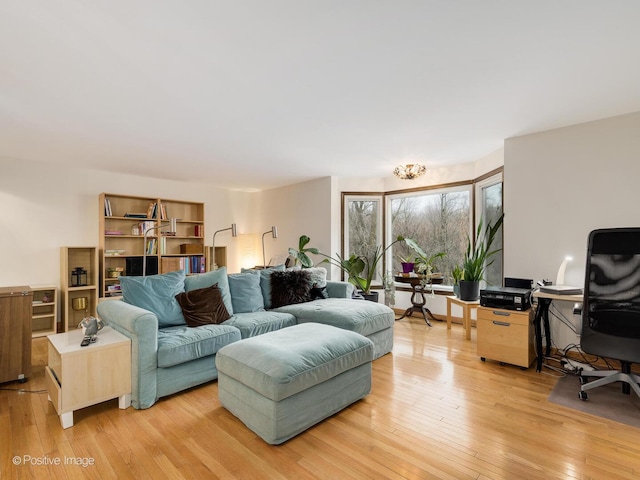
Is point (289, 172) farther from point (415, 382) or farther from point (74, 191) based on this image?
point (415, 382)

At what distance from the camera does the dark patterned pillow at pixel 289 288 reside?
3.68 m

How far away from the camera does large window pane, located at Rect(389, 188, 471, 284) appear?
4879 mm

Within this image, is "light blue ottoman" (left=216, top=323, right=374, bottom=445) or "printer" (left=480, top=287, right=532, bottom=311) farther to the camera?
"printer" (left=480, top=287, right=532, bottom=311)

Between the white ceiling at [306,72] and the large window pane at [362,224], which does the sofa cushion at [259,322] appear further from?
the large window pane at [362,224]

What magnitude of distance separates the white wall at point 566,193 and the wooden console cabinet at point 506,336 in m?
0.67

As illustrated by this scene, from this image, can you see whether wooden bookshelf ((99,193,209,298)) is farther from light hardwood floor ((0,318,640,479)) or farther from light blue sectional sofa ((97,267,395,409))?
light hardwood floor ((0,318,640,479))

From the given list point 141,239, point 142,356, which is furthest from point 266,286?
point 141,239

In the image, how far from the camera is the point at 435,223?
5.13 metres

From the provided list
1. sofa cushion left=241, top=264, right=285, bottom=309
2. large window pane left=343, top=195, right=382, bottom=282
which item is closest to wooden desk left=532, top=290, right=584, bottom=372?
sofa cushion left=241, top=264, right=285, bottom=309

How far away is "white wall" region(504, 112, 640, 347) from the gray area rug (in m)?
0.74

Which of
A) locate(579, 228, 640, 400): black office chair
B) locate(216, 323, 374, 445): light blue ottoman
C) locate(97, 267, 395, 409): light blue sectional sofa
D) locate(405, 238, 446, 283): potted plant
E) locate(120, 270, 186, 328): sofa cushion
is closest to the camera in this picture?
locate(216, 323, 374, 445): light blue ottoman

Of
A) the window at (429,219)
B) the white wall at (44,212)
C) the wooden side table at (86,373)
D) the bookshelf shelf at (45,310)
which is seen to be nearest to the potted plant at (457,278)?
the window at (429,219)

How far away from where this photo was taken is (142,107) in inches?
108

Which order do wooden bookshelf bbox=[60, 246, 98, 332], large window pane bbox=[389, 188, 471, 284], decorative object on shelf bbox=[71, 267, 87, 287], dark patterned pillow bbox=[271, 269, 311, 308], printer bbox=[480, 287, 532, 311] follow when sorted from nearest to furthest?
printer bbox=[480, 287, 532, 311], dark patterned pillow bbox=[271, 269, 311, 308], wooden bookshelf bbox=[60, 246, 98, 332], decorative object on shelf bbox=[71, 267, 87, 287], large window pane bbox=[389, 188, 471, 284]
